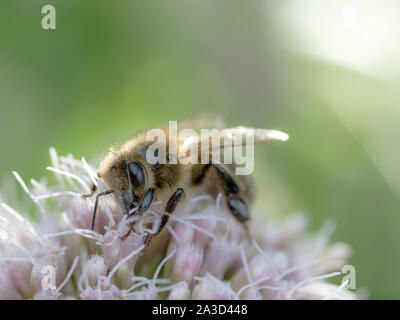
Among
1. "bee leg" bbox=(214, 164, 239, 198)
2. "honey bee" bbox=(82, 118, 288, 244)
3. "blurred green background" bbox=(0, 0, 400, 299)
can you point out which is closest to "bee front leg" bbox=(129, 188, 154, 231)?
"honey bee" bbox=(82, 118, 288, 244)

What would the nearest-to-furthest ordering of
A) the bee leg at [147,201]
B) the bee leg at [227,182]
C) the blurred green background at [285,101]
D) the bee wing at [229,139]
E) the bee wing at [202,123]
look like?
the bee leg at [147,201], the bee wing at [229,139], the bee leg at [227,182], the bee wing at [202,123], the blurred green background at [285,101]

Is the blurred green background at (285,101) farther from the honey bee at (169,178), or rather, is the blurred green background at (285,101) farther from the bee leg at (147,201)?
the bee leg at (147,201)

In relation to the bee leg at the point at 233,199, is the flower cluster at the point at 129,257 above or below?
below

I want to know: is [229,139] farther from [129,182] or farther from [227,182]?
[129,182]

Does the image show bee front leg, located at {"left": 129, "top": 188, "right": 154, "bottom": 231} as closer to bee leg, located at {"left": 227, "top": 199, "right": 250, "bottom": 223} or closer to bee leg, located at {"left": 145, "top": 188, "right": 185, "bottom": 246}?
bee leg, located at {"left": 145, "top": 188, "right": 185, "bottom": 246}

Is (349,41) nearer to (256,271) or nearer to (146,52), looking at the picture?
(146,52)

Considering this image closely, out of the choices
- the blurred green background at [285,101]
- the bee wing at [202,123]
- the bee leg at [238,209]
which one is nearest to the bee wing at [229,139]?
the bee leg at [238,209]

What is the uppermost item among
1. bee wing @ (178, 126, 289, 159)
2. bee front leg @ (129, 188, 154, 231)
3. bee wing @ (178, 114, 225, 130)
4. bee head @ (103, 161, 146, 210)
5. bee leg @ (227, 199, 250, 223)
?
bee wing @ (178, 114, 225, 130)
